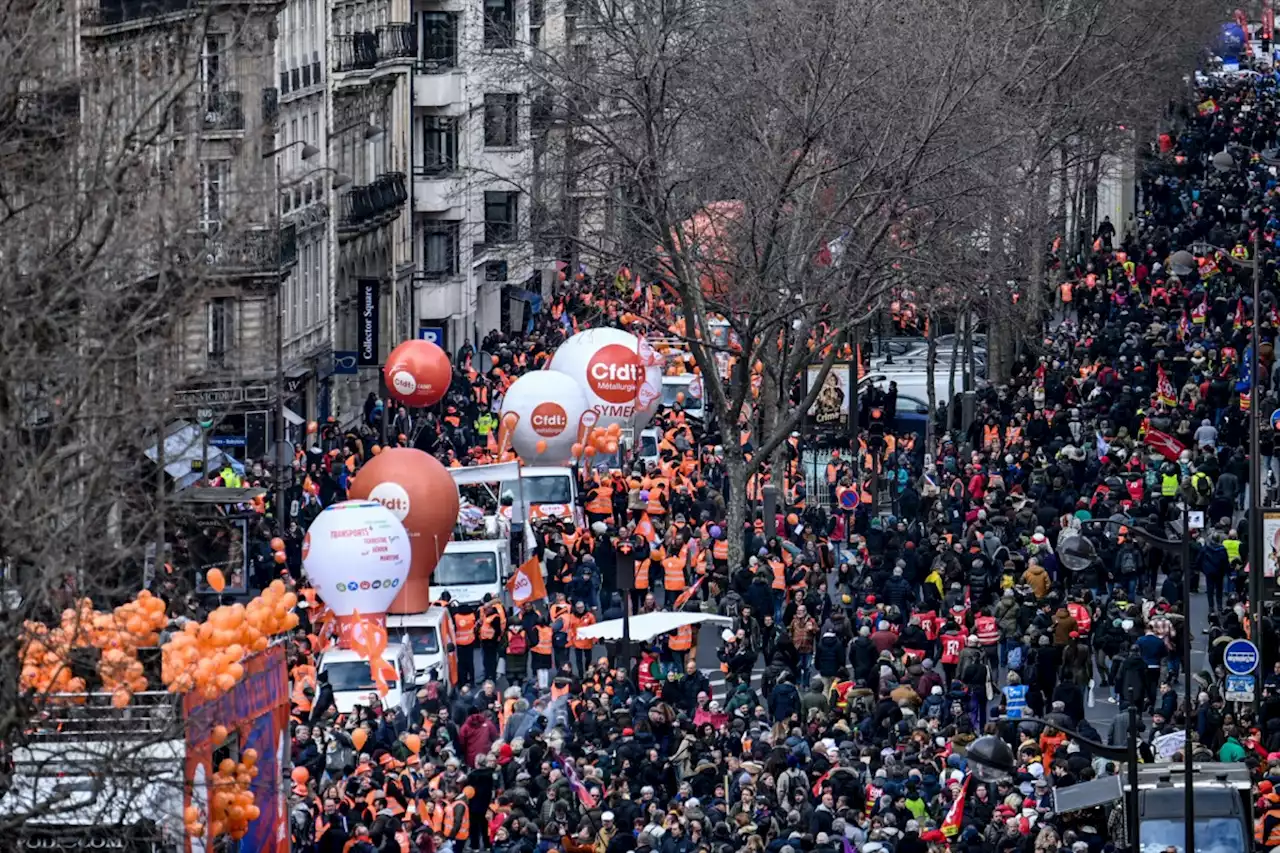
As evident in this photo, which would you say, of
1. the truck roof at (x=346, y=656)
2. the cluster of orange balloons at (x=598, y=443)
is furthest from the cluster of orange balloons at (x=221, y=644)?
the cluster of orange balloons at (x=598, y=443)

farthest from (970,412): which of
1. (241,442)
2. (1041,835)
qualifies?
(1041,835)

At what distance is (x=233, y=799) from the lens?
29547 millimetres

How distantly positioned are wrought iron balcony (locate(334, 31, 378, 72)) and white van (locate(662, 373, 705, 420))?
32.0 feet

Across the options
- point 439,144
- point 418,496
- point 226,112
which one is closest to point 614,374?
point 226,112

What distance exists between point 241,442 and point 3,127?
36.5 meters

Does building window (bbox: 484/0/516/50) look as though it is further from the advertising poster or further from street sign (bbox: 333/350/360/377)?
the advertising poster

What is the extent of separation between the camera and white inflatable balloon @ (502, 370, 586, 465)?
59938 mm

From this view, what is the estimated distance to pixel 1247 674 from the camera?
128ft

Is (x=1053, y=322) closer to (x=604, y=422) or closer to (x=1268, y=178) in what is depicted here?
(x=1268, y=178)

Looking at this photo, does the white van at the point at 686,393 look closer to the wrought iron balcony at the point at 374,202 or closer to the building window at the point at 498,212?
the wrought iron balcony at the point at 374,202

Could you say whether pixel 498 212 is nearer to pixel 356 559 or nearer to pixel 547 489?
pixel 547 489

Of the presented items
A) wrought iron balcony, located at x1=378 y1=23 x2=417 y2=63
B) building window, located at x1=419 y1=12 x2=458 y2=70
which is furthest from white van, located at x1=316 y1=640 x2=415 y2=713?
building window, located at x1=419 y1=12 x2=458 y2=70

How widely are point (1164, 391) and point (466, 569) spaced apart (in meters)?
15.1

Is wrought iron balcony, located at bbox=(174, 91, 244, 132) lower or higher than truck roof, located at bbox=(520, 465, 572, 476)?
higher
